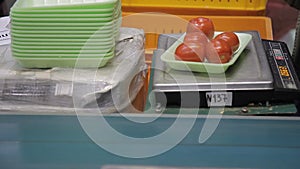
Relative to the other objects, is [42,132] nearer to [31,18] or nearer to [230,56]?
[31,18]

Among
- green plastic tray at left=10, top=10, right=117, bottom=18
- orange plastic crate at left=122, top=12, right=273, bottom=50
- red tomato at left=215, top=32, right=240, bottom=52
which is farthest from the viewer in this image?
orange plastic crate at left=122, top=12, right=273, bottom=50

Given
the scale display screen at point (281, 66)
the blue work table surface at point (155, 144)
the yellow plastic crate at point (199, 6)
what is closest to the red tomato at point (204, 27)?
the scale display screen at point (281, 66)

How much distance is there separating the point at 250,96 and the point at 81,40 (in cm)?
33

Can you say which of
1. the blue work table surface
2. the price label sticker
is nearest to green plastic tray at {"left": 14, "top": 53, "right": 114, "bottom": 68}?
the blue work table surface

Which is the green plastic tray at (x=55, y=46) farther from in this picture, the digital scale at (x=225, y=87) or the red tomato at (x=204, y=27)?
the red tomato at (x=204, y=27)

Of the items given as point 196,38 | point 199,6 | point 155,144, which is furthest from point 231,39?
point 199,6

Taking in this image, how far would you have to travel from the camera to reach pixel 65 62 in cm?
86

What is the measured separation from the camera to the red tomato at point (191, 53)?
2.85ft

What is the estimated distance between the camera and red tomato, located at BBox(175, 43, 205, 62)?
87 centimetres

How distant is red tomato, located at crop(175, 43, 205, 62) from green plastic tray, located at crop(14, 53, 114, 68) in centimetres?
14

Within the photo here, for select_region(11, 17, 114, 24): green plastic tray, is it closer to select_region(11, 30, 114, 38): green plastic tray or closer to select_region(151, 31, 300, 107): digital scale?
select_region(11, 30, 114, 38): green plastic tray

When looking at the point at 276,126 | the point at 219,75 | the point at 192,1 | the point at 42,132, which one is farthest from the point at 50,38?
the point at 192,1

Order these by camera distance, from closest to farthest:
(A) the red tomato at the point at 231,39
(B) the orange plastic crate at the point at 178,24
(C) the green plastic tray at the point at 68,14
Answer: (C) the green plastic tray at the point at 68,14
(A) the red tomato at the point at 231,39
(B) the orange plastic crate at the point at 178,24

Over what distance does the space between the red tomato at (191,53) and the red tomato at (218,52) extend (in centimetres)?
1
